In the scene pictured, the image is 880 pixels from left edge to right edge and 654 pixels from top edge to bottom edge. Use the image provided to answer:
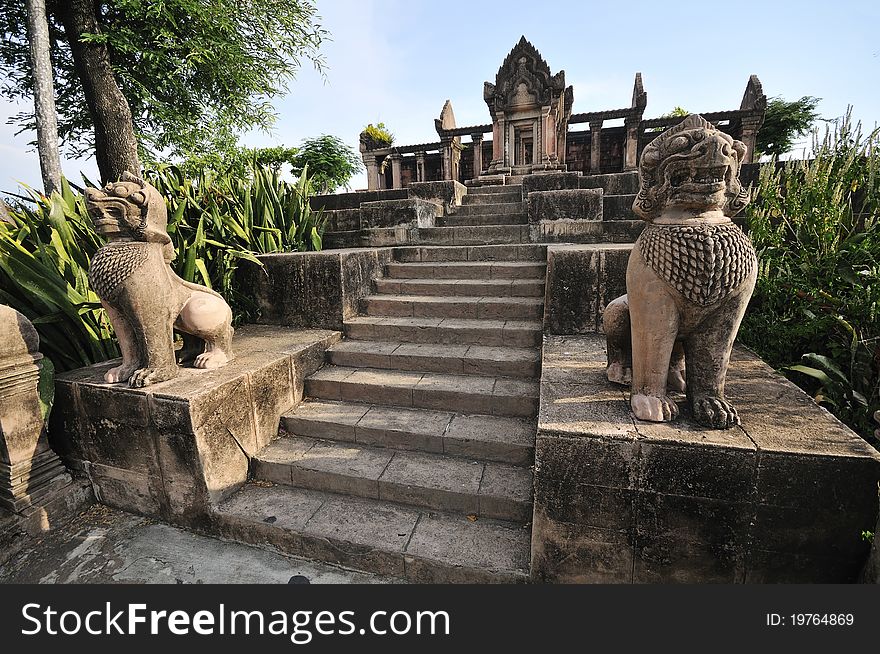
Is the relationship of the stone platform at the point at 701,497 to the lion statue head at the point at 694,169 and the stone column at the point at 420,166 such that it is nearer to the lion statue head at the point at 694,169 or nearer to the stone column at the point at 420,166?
the lion statue head at the point at 694,169

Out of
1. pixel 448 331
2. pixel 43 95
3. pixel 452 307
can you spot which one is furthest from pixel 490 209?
pixel 43 95

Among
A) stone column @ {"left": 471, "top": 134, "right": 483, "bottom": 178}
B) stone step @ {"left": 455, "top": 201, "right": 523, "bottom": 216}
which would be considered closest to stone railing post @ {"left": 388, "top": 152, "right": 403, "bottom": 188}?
stone column @ {"left": 471, "top": 134, "right": 483, "bottom": 178}

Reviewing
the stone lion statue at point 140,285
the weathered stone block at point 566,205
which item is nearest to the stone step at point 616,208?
the weathered stone block at point 566,205

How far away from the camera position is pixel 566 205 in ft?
16.5

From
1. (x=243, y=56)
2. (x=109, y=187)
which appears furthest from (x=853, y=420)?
(x=243, y=56)

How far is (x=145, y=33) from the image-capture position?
261 inches

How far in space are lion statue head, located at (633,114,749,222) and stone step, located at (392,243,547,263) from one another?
2.59 meters

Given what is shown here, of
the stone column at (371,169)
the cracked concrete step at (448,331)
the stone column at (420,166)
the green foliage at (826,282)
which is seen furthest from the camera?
the stone column at (371,169)

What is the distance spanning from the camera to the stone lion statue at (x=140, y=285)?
213 cm

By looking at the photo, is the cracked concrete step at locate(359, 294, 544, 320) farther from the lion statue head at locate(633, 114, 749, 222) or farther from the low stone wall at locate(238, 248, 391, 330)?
the lion statue head at locate(633, 114, 749, 222)

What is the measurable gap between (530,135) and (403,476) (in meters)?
11.4

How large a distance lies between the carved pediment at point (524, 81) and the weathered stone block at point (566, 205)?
7.09 metres

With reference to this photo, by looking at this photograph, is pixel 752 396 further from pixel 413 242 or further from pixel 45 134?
pixel 45 134

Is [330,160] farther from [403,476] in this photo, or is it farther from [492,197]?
[403,476]
